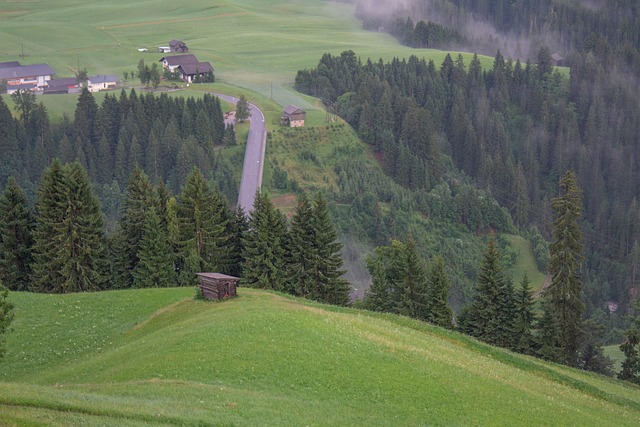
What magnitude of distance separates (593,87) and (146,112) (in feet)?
353

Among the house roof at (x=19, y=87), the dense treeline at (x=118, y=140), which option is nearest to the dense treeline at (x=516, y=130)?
the dense treeline at (x=118, y=140)

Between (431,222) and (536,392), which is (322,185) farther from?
(536,392)

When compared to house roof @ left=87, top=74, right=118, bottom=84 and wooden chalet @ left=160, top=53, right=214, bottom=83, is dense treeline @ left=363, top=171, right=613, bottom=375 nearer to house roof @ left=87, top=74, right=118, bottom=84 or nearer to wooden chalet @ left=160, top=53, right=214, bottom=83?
wooden chalet @ left=160, top=53, right=214, bottom=83

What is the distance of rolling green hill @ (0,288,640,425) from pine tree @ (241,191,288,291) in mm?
15213

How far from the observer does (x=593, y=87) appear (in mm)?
191000

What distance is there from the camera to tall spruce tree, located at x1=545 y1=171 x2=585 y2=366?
2470 inches

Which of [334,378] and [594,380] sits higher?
[334,378]

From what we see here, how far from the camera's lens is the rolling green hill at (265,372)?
29.5 m

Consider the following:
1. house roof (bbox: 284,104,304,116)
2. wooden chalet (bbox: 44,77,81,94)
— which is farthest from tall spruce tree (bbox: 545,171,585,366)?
wooden chalet (bbox: 44,77,81,94)

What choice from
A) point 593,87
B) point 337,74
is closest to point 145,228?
point 337,74

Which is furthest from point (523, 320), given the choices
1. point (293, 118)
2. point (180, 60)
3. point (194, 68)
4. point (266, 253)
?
point (180, 60)

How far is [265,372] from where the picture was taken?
34.4 meters

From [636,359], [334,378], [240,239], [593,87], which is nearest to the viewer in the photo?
[334,378]

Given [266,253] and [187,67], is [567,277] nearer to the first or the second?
[266,253]
